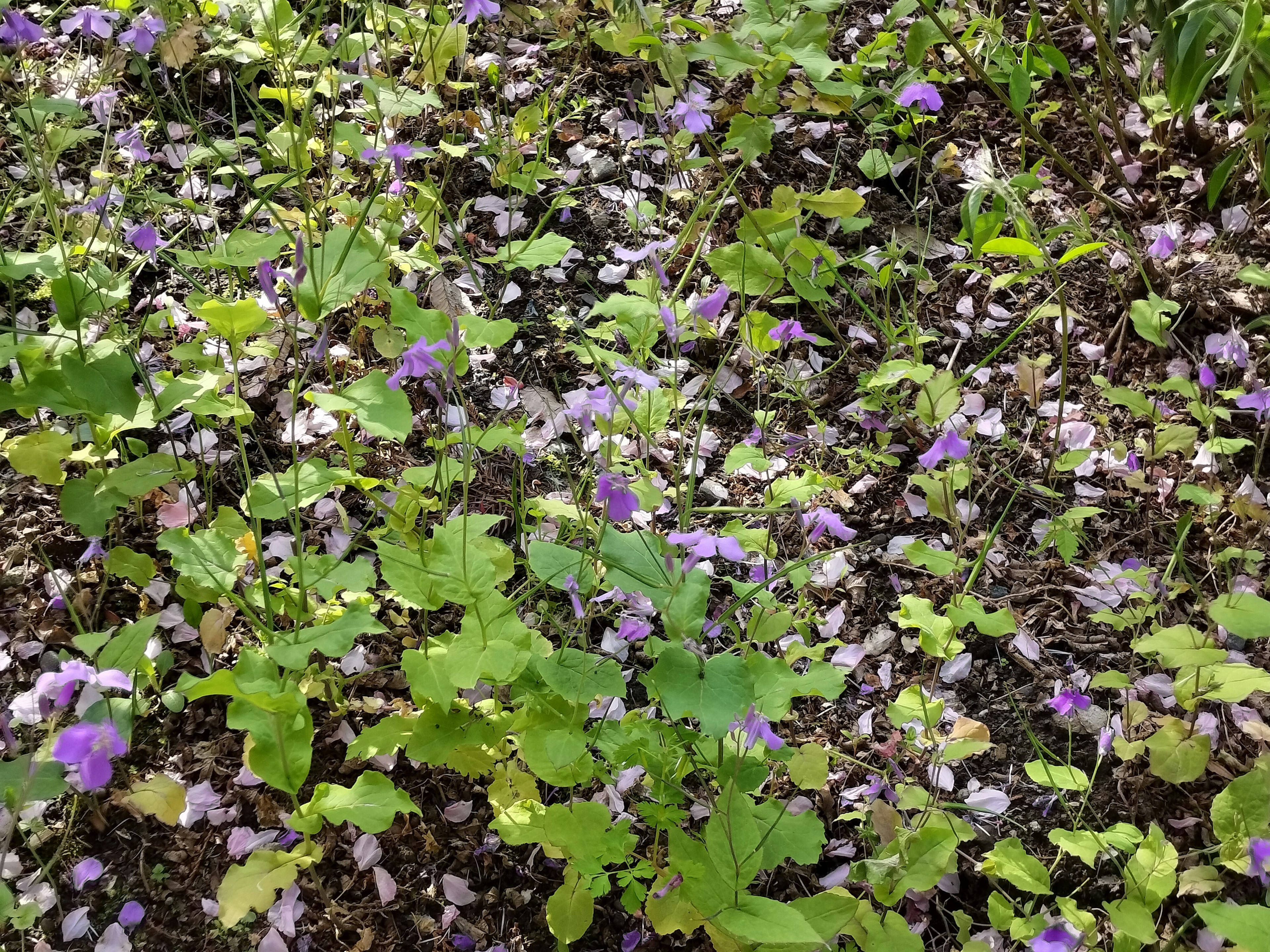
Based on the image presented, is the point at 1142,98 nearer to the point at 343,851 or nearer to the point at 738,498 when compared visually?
the point at 738,498

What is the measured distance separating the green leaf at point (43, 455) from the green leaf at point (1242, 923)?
71.6 inches

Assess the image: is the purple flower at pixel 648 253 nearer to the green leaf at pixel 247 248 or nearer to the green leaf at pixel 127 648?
the green leaf at pixel 247 248

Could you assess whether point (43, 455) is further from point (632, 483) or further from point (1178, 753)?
point (1178, 753)

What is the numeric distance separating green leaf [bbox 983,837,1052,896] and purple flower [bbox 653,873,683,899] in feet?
1.62

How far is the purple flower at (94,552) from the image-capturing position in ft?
5.83

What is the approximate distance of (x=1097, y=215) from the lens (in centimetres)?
242

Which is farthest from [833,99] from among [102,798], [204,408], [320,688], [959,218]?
[102,798]

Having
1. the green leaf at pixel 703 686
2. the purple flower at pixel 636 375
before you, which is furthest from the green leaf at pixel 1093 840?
the purple flower at pixel 636 375

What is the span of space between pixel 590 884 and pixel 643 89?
6.95ft

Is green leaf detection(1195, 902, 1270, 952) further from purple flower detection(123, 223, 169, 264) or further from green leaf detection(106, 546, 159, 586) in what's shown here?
purple flower detection(123, 223, 169, 264)

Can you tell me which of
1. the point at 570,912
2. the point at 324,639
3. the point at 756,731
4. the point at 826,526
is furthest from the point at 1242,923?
the point at 324,639

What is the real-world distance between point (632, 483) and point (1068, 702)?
2.80 ft

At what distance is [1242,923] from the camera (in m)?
1.20

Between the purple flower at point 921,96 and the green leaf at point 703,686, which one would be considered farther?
the purple flower at point 921,96
